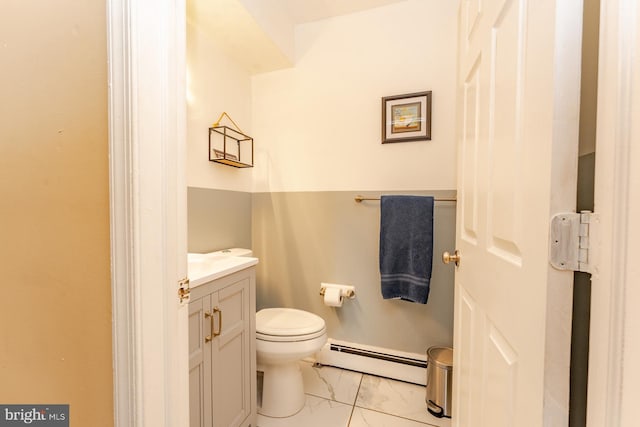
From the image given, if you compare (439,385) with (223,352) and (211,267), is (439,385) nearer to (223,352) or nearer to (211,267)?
(223,352)

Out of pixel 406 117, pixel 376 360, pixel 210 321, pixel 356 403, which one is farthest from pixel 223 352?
pixel 406 117

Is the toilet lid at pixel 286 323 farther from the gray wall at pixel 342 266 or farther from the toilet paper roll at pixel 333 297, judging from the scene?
the gray wall at pixel 342 266

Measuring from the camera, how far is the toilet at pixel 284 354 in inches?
55.2

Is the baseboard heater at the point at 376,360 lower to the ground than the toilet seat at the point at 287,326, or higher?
lower

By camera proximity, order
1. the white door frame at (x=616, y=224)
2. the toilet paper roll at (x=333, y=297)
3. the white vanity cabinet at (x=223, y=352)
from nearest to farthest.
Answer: the white door frame at (x=616, y=224) → the white vanity cabinet at (x=223, y=352) → the toilet paper roll at (x=333, y=297)

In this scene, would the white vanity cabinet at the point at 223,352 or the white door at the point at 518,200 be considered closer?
the white door at the point at 518,200

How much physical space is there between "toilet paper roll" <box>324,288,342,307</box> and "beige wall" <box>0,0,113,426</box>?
4.43ft

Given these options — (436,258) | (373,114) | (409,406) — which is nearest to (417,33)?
(373,114)

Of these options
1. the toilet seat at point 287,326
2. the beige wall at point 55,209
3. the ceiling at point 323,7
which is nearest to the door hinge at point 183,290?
the beige wall at point 55,209

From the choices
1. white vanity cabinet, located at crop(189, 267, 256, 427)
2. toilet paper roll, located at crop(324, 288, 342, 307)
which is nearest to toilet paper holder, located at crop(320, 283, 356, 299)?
toilet paper roll, located at crop(324, 288, 342, 307)

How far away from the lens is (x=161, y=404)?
1.88 ft

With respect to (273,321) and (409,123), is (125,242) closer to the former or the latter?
(273,321)

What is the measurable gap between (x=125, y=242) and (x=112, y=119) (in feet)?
0.78

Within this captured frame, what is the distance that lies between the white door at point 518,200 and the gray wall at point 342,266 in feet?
2.73
